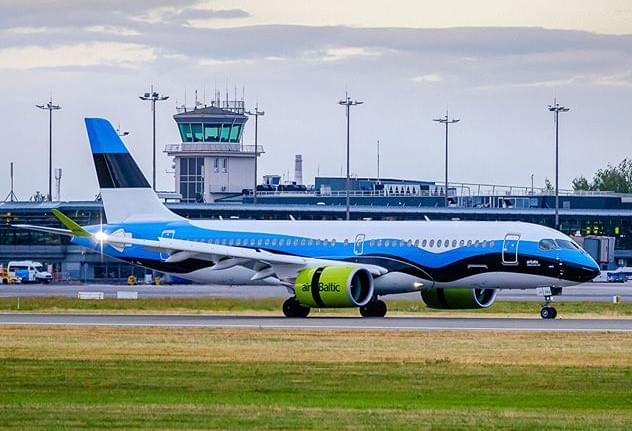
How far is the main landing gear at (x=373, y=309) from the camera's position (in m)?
51.9

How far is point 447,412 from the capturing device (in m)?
23.7

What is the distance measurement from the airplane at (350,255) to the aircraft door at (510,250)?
0.03 meters

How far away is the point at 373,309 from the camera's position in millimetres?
51875

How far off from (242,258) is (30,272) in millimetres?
65691

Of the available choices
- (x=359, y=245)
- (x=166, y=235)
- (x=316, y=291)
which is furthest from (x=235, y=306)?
(x=316, y=291)

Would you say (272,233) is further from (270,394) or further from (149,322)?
(270,394)

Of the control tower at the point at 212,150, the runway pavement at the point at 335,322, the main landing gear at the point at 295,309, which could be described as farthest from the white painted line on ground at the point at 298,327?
the control tower at the point at 212,150

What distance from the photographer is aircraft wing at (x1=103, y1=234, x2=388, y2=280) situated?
5241 cm

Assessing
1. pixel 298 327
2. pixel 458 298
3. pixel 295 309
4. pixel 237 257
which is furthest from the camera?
pixel 458 298

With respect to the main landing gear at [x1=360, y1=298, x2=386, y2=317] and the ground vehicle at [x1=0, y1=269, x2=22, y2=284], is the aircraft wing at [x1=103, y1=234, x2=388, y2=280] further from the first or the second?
the ground vehicle at [x1=0, y1=269, x2=22, y2=284]

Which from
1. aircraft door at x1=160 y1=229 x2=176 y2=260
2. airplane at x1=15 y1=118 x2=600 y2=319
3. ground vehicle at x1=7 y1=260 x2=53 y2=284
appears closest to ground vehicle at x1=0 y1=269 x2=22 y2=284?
ground vehicle at x1=7 y1=260 x2=53 y2=284

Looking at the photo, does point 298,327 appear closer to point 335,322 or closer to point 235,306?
point 335,322

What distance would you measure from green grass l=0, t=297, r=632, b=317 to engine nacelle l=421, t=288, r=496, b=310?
1127 millimetres

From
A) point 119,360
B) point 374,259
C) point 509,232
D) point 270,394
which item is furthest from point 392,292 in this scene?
point 270,394
